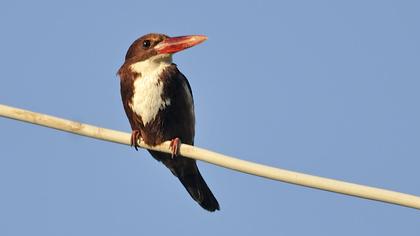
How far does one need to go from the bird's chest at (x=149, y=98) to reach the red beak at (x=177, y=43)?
0.23 metres

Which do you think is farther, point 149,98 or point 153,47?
point 153,47

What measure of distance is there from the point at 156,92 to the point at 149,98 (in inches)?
3.0

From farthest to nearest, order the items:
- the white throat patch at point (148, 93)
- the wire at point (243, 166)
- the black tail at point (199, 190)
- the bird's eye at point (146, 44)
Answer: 1. the black tail at point (199, 190)
2. the bird's eye at point (146, 44)
3. the white throat patch at point (148, 93)
4. the wire at point (243, 166)

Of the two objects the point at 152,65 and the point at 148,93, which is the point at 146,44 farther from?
the point at 148,93

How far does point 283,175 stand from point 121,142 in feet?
4.31

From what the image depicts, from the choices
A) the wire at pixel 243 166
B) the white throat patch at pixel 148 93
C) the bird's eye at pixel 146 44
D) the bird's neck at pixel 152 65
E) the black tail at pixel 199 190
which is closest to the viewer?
Answer: the wire at pixel 243 166

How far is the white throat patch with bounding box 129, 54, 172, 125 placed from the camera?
679 centimetres

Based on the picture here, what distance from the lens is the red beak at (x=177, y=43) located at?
20.7ft

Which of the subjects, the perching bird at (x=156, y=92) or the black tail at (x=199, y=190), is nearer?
the perching bird at (x=156, y=92)

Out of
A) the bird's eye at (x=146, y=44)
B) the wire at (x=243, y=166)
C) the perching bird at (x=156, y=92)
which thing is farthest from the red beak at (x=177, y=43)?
the wire at (x=243, y=166)

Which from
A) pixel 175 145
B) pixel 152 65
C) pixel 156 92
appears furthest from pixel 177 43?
pixel 175 145

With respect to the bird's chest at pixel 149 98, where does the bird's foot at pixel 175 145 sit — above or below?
below

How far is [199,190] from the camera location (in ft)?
24.9

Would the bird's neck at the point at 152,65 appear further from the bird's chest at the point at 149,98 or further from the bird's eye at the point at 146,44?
the bird's eye at the point at 146,44
